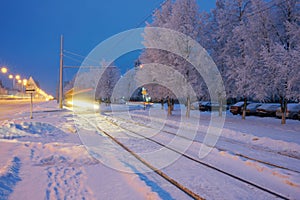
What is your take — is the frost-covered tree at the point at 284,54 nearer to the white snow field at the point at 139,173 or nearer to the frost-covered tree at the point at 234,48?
the frost-covered tree at the point at 234,48

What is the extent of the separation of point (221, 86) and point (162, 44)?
701cm

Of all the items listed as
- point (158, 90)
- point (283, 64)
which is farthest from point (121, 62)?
point (283, 64)

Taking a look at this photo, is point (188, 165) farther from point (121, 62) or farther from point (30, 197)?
point (121, 62)

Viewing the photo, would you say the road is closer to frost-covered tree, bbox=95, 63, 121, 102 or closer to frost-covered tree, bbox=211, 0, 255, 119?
frost-covered tree, bbox=95, 63, 121, 102

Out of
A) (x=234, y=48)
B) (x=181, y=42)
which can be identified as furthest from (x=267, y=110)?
(x=181, y=42)

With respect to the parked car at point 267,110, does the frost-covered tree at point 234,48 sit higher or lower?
higher

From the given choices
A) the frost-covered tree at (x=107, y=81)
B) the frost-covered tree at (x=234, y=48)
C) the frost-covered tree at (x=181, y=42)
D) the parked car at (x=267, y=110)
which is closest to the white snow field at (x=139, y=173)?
the frost-covered tree at (x=234, y=48)

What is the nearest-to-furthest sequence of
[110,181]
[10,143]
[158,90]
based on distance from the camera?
[110,181] → [10,143] → [158,90]

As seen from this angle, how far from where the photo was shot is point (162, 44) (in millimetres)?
23984

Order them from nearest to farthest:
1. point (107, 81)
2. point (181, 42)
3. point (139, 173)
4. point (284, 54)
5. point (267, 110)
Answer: point (139, 173) < point (284, 54) < point (181, 42) < point (267, 110) < point (107, 81)

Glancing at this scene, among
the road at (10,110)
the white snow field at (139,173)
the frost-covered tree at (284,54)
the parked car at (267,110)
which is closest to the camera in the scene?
the white snow field at (139,173)

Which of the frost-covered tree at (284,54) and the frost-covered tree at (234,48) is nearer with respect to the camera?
the frost-covered tree at (284,54)

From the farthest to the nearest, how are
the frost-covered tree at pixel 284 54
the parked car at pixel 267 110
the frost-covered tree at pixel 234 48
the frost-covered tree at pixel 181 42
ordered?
the parked car at pixel 267 110, the frost-covered tree at pixel 181 42, the frost-covered tree at pixel 234 48, the frost-covered tree at pixel 284 54

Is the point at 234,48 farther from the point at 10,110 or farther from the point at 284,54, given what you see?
the point at 10,110
